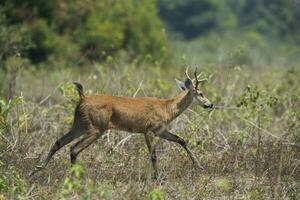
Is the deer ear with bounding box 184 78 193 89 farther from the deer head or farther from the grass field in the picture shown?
the grass field

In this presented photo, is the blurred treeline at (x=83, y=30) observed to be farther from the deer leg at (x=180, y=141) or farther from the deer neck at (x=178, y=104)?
the deer leg at (x=180, y=141)

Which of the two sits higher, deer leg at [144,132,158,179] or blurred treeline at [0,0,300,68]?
blurred treeline at [0,0,300,68]

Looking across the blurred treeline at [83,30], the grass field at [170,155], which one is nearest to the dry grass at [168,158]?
the grass field at [170,155]

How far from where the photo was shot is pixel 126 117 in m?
11.8

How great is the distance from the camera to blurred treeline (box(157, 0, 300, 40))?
67.1 m

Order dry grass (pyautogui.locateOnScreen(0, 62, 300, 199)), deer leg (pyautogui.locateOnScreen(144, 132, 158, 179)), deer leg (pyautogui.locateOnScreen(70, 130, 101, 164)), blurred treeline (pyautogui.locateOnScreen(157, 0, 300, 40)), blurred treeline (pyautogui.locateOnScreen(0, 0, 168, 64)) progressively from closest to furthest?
dry grass (pyautogui.locateOnScreen(0, 62, 300, 199))
deer leg (pyautogui.locateOnScreen(70, 130, 101, 164))
deer leg (pyautogui.locateOnScreen(144, 132, 158, 179))
blurred treeline (pyautogui.locateOnScreen(0, 0, 168, 64))
blurred treeline (pyautogui.locateOnScreen(157, 0, 300, 40))

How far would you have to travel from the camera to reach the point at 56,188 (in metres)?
10.2

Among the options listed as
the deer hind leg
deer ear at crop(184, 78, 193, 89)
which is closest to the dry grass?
the deer hind leg

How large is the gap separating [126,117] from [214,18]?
2416 inches

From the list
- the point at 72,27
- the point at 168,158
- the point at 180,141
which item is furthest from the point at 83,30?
the point at 180,141

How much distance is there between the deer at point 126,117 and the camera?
447 inches

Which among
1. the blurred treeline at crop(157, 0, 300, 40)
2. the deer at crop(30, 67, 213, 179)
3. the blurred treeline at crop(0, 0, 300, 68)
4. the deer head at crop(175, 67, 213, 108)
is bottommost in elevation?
the deer at crop(30, 67, 213, 179)

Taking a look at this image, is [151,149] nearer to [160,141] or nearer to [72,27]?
[160,141]

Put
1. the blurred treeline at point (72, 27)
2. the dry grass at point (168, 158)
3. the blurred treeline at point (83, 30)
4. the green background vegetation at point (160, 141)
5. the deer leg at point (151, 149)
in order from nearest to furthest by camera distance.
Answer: the dry grass at point (168, 158)
the green background vegetation at point (160, 141)
the deer leg at point (151, 149)
the blurred treeline at point (83, 30)
the blurred treeline at point (72, 27)
